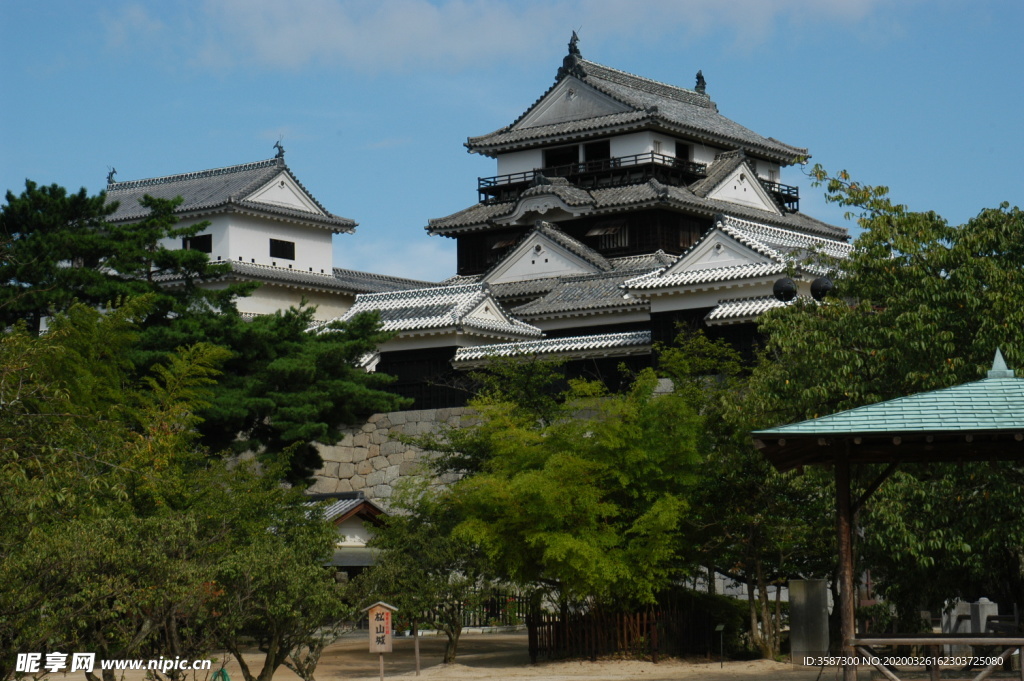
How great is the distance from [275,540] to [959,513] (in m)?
8.61

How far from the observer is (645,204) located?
128 feet

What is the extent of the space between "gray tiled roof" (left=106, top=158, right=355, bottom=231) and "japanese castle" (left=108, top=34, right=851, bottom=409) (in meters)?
0.08

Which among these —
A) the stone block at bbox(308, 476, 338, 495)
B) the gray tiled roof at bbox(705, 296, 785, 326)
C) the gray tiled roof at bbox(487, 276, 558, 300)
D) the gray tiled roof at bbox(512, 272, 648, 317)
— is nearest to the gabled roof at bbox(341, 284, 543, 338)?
the gray tiled roof at bbox(512, 272, 648, 317)

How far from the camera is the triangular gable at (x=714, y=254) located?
30688 mm

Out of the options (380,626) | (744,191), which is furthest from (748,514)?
(744,191)

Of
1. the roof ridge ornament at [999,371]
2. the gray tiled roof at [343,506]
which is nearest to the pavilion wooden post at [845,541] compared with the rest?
the roof ridge ornament at [999,371]

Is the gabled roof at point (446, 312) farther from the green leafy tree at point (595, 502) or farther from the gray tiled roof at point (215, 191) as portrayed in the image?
the green leafy tree at point (595, 502)

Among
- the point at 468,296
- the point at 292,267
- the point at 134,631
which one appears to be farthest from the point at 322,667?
the point at 292,267

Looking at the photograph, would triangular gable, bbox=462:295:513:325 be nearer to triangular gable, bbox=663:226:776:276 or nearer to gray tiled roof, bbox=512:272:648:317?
gray tiled roof, bbox=512:272:648:317

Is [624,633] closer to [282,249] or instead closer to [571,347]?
[571,347]

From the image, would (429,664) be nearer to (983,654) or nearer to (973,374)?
(983,654)

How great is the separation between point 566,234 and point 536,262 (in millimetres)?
1880

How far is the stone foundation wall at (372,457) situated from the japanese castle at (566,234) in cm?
99

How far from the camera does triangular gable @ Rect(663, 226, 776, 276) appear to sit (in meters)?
30.7
